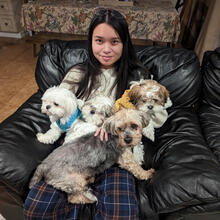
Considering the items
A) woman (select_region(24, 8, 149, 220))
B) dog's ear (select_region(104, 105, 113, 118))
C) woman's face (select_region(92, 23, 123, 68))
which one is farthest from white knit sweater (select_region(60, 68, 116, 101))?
dog's ear (select_region(104, 105, 113, 118))

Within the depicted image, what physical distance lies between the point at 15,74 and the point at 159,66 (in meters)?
3.41

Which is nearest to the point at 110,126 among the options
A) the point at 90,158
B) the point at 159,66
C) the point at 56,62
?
the point at 90,158

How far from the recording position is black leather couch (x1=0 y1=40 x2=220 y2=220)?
1263 millimetres

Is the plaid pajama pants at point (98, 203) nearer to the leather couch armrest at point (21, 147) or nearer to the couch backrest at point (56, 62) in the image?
the leather couch armrest at point (21, 147)

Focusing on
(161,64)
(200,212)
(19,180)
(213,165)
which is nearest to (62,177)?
(19,180)

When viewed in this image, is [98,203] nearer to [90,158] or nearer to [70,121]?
[90,158]

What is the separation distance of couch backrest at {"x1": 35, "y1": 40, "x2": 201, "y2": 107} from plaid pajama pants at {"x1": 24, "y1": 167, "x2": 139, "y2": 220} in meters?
1.18

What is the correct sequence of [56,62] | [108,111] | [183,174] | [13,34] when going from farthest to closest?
[13,34] → [56,62] → [108,111] → [183,174]

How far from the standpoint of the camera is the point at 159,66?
2.08 metres

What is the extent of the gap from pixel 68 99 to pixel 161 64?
113 cm

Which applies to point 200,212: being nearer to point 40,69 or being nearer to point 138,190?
point 138,190

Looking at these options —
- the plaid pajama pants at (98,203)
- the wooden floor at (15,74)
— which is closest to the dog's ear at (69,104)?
the plaid pajama pants at (98,203)

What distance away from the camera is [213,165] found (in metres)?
1.37

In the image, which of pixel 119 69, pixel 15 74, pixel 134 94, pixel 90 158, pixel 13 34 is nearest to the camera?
pixel 90 158
